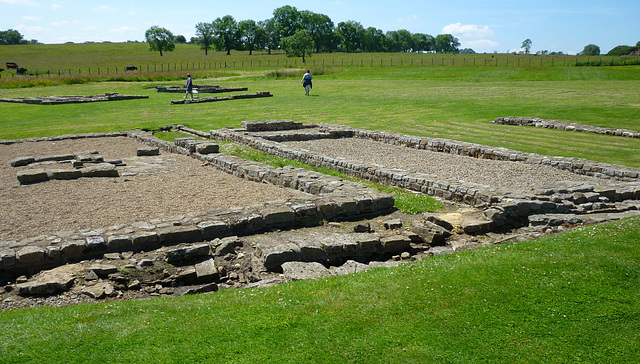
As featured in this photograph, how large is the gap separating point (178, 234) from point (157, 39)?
12305 centimetres

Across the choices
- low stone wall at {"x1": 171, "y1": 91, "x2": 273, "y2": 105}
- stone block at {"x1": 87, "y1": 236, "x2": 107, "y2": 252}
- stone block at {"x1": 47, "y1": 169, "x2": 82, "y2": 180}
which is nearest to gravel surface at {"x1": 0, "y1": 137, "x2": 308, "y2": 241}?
stone block at {"x1": 47, "y1": 169, "x2": 82, "y2": 180}

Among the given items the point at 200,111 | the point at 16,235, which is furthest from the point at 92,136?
the point at 16,235

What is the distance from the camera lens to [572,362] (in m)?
4.46

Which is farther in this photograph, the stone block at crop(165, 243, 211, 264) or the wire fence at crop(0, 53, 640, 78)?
the wire fence at crop(0, 53, 640, 78)

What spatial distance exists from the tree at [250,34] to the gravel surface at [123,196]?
120 m

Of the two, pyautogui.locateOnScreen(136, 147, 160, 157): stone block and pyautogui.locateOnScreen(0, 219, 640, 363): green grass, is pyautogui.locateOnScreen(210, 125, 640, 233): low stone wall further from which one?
pyautogui.locateOnScreen(136, 147, 160, 157): stone block

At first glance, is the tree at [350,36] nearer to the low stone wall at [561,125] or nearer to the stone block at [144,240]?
the low stone wall at [561,125]

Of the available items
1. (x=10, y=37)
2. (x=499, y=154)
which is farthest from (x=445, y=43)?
(x=499, y=154)

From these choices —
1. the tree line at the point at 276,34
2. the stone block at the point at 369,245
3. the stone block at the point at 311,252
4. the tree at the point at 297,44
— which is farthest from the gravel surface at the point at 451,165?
the tree line at the point at 276,34

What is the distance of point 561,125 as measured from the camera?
831 inches

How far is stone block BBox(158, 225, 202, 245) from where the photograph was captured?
796cm

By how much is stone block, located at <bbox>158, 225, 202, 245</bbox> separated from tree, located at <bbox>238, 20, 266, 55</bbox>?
125552 millimetres

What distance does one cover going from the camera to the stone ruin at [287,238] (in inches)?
274

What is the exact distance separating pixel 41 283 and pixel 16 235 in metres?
2.26
